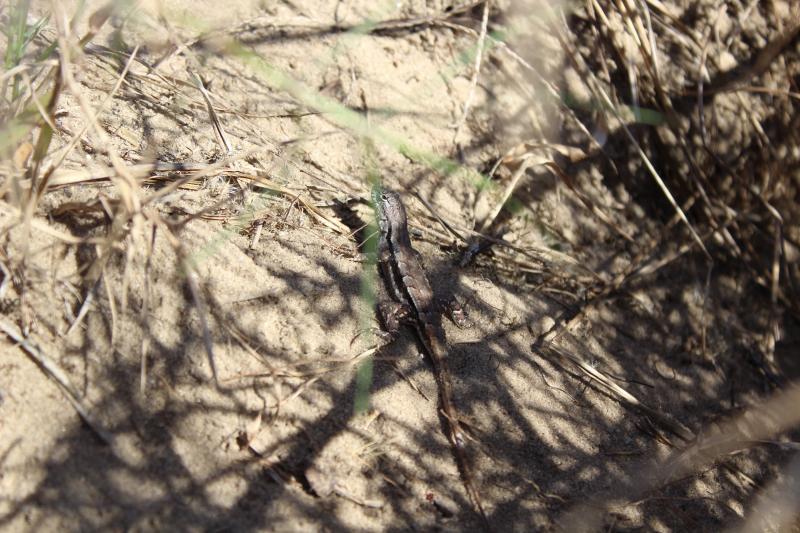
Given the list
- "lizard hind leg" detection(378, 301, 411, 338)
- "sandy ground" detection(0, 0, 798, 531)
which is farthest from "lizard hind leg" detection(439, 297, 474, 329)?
"lizard hind leg" detection(378, 301, 411, 338)

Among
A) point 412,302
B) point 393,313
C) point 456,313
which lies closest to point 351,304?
point 393,313

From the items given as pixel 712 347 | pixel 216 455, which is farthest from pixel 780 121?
pixel 216 455

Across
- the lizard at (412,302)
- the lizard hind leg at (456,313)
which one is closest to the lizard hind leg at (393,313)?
the lizard at (412,302)

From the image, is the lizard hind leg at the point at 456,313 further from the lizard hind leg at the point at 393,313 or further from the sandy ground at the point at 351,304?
the lizard hind leg at the point at 393,313

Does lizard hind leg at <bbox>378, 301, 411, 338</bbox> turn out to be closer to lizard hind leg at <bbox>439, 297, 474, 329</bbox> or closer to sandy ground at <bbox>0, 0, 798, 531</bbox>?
sandy ground at <bbox>0, 0, 798, 531</bbox>

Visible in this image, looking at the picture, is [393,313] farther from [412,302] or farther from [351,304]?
[351,304]

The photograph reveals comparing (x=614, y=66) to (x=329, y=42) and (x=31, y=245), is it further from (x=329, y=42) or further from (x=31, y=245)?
(x=31, y=245)
